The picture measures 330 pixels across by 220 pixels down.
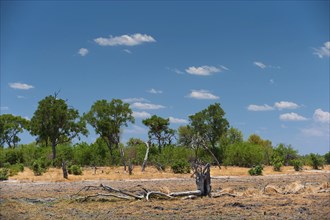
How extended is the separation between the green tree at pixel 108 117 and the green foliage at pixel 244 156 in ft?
45.8

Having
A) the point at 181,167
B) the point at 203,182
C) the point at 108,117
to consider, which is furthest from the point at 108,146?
the point at 203,182

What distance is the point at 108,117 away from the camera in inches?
2377

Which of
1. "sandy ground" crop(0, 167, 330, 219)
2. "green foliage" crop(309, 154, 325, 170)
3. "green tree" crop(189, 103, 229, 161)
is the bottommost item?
"sandy ground" crop(0, 167, 330, 219)

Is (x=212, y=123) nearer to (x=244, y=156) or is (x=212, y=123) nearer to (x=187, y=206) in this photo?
(x=244, y=156)

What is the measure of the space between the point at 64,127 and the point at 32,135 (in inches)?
174

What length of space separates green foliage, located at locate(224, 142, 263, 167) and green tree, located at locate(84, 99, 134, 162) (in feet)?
45.8

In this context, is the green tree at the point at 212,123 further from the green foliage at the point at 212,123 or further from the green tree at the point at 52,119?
the green tree at the point at 52,119

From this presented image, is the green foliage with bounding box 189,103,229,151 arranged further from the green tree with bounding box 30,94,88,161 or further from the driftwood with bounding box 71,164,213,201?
the driftwood with bounding box 71,164,213,201

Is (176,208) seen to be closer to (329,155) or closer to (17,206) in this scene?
(17,206)

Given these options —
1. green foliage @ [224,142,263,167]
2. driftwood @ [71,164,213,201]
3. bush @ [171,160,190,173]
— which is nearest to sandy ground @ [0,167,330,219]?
driftwood @ [71,164,213,201]

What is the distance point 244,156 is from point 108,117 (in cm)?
1792

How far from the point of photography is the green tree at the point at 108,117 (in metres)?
59.4

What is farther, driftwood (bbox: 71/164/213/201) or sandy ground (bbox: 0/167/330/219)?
driftwood (bbox: 71/164/213/201)

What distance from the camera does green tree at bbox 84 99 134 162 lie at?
59.4 metres
